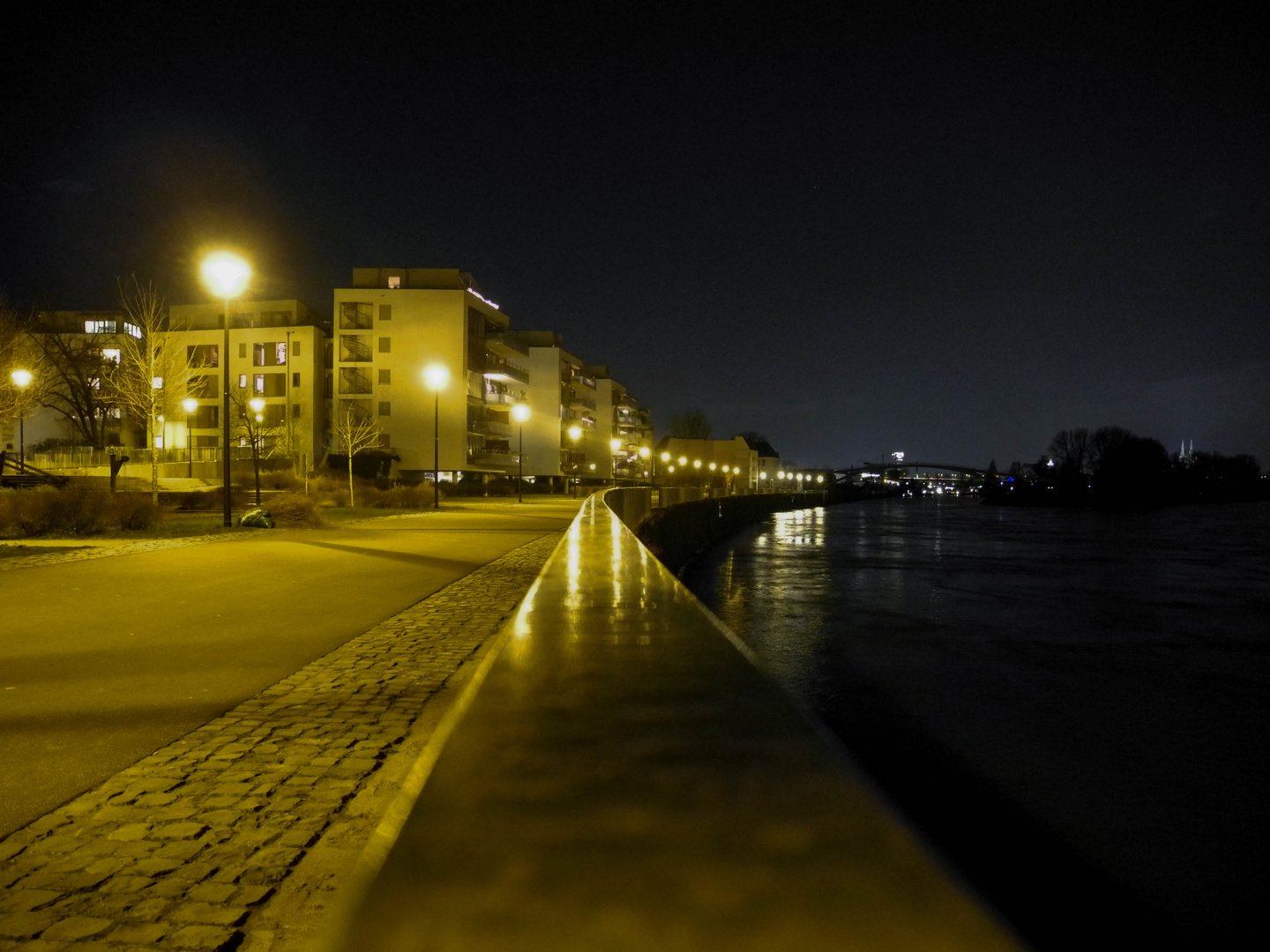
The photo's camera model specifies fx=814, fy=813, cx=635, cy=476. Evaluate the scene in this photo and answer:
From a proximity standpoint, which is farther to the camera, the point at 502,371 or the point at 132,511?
the point at 502,371

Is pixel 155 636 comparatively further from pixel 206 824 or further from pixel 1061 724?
pixel 1061 724

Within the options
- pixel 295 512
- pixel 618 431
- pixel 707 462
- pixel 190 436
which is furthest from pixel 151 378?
pixel 707 462

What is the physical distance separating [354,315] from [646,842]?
6220cm

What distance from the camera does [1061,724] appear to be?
9312 mm

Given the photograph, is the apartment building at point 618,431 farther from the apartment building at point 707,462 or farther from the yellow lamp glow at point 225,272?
the yellow lamp glow at point 225,272

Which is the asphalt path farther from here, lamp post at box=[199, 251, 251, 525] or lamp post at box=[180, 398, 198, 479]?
lamp post at box=[180, 398, 198, 479]

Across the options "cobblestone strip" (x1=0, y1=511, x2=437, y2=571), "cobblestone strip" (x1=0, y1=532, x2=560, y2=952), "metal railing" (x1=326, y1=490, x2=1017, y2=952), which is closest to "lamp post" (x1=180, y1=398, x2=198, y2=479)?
"cobblestone strip" (x1=0, y1=511, x2=437, y2=571)

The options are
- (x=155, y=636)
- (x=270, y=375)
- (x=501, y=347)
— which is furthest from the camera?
(x=501, y=347)

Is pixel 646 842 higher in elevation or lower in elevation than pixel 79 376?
lower

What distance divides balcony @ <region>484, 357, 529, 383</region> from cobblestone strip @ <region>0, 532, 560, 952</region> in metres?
58.9

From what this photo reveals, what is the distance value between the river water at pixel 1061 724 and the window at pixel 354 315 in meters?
42.3

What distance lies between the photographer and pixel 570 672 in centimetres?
356

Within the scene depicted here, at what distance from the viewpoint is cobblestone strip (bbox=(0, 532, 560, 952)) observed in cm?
277

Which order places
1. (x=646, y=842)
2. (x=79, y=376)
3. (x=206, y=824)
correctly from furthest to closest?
(x=79, y=376) → (x=206, y=824) → (x=646, y=842)
